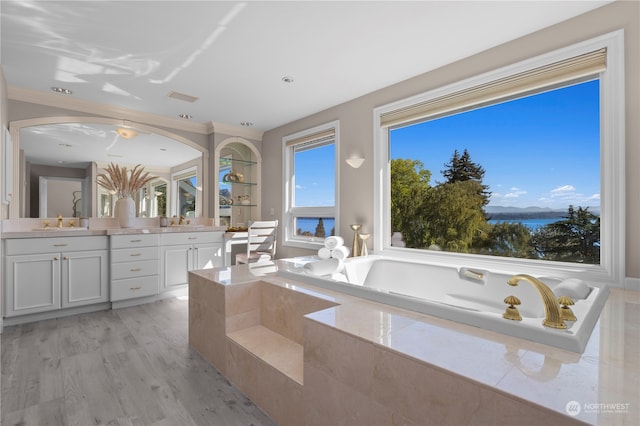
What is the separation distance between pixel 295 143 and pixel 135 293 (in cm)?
255

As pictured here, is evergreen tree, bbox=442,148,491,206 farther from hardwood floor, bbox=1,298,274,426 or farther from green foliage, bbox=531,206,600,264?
hardwood floor, bbox=1,298,274,426

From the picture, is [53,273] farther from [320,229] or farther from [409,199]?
[409,199]

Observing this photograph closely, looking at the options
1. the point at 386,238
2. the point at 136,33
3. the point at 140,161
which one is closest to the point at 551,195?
the point at 386,238

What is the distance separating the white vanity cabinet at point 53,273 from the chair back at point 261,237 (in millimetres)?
1466

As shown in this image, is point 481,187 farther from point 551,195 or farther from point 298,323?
point 298,323

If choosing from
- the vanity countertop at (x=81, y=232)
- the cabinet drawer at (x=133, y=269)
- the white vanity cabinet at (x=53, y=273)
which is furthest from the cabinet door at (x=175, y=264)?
the white vanity cabinet at (x=53, y=273)

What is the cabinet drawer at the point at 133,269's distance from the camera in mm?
3215

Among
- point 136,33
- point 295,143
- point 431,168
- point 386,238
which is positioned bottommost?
point 386,238

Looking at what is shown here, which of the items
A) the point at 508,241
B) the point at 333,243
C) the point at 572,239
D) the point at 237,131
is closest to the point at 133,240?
the point at 237,131

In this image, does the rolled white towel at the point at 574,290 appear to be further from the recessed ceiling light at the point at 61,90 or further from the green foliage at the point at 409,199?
the recessed ceiling light at the point at 61,90

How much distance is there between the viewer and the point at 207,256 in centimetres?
388

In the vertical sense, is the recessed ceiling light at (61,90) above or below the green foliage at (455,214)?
above

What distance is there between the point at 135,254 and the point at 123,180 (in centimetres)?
96

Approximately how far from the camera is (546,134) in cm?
227
